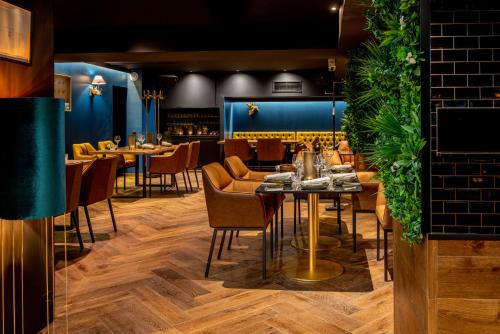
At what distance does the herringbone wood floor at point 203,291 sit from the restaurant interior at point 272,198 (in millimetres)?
18

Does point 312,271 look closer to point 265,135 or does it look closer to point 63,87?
point 63,87

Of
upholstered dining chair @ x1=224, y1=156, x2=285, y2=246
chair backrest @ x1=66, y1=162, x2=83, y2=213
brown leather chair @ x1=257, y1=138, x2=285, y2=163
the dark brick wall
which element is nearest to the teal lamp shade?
the dark brick wall

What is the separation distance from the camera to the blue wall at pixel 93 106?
9.72m

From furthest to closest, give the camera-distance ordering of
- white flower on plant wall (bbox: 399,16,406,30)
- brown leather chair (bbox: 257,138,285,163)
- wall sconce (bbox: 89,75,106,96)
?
wall sconce (bbox: 89,75,106,96), brown leather chair (bbox: 257,138,285,163), white flower on plant wall (bbox: 399,16,406,30)

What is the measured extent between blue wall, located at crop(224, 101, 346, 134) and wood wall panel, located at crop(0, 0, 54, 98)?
1042cm

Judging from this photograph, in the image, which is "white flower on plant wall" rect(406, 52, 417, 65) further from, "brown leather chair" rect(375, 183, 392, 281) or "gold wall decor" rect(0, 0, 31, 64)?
"gold wall decor" rect(0, 0, 31, 64)

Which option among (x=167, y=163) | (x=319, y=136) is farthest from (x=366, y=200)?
(x=319, y=136)

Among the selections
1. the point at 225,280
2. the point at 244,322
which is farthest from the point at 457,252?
the point at 225,280

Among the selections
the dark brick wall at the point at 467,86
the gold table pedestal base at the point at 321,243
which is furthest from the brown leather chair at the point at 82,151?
the dark brick wall at the point at 467,86

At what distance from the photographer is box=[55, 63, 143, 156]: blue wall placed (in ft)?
31.9

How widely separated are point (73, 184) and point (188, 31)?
4.56 m

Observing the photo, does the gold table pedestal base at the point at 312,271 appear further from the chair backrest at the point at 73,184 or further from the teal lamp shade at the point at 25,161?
the teal lamp shade at the point at 25,161

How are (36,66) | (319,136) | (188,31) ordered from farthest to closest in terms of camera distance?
1. (319,136)
2. (188,31)
3. (36,66)

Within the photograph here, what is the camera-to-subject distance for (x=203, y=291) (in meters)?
3.39
